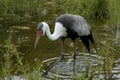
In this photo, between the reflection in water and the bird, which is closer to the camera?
the reflection in water

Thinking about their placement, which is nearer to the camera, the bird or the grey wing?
the bird

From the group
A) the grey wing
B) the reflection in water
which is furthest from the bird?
the reflection in water

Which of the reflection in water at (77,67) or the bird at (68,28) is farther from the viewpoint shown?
the bird at (68,28)

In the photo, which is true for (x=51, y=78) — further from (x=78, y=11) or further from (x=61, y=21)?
(x=78, y=11)

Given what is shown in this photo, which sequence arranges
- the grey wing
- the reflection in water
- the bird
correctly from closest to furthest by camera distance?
the reflection in water < the bird < the grey wing

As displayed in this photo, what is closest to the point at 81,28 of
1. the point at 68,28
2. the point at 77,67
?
the point at 68,28

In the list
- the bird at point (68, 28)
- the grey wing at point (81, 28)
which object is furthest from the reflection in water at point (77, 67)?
the grey wing at point (81, 28)

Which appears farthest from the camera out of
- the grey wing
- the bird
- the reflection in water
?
the grey wing

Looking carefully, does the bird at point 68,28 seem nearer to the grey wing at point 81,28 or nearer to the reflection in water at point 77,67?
the grey wing at point 81,28

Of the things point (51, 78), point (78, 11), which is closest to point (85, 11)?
point (78, 11)

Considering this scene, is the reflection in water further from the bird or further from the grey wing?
the grey wing

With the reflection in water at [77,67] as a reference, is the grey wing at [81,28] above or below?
above

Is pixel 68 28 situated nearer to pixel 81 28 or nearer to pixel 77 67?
pixel 81 28

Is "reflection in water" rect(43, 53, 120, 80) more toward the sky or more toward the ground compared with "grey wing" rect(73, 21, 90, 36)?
more toward the ground
